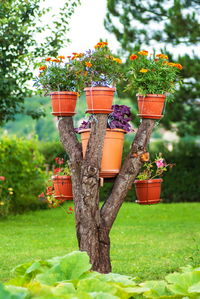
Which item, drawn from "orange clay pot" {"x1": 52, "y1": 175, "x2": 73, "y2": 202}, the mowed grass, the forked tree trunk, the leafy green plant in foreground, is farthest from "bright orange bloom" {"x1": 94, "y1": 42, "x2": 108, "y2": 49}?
the leafy green plant in foreground

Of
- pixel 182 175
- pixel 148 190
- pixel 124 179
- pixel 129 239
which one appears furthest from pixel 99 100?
pixel 182 175

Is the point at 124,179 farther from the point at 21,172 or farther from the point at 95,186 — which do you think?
the point at 21,172

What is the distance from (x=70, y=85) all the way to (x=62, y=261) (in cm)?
240

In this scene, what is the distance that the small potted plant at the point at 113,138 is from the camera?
4027 mm

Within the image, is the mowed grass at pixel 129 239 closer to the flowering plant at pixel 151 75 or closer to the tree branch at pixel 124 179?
the tree branch at pixel 124 179

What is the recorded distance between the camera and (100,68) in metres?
4.08

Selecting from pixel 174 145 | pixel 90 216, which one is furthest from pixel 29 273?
pixel 174 145

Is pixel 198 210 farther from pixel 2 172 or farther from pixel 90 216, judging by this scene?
pixel 90 216

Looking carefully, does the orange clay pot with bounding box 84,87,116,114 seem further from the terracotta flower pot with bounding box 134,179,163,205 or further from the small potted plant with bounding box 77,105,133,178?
the terracotta flower pot with bounding box 134,179,163,205

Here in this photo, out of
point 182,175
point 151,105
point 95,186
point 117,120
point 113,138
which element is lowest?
point 182,175

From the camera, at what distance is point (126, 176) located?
13.1ft

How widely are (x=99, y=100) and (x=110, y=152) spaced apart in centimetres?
45

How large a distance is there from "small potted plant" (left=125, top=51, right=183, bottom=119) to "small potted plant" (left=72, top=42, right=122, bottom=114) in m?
0.15

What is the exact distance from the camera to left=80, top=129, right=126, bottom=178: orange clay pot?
402 cm
